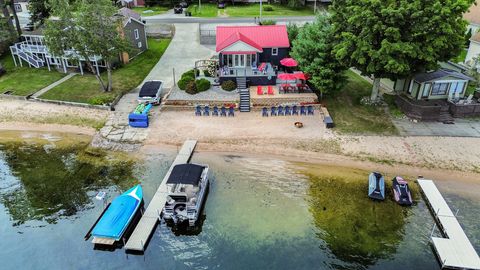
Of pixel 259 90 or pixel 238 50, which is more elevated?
pixel 238 50

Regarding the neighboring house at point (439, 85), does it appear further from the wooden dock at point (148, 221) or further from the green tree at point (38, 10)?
the green tree at point (38, 10)

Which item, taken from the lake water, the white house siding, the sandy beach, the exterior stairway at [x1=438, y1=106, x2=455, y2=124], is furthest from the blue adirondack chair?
the white house siding

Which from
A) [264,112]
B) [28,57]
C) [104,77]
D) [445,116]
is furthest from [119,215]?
[28,57]

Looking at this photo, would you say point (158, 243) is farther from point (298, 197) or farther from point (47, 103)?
point (47, 103)

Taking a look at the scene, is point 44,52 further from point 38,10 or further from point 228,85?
point 228,85

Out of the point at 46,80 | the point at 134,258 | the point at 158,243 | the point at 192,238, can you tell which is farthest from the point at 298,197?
the point at 46,80
